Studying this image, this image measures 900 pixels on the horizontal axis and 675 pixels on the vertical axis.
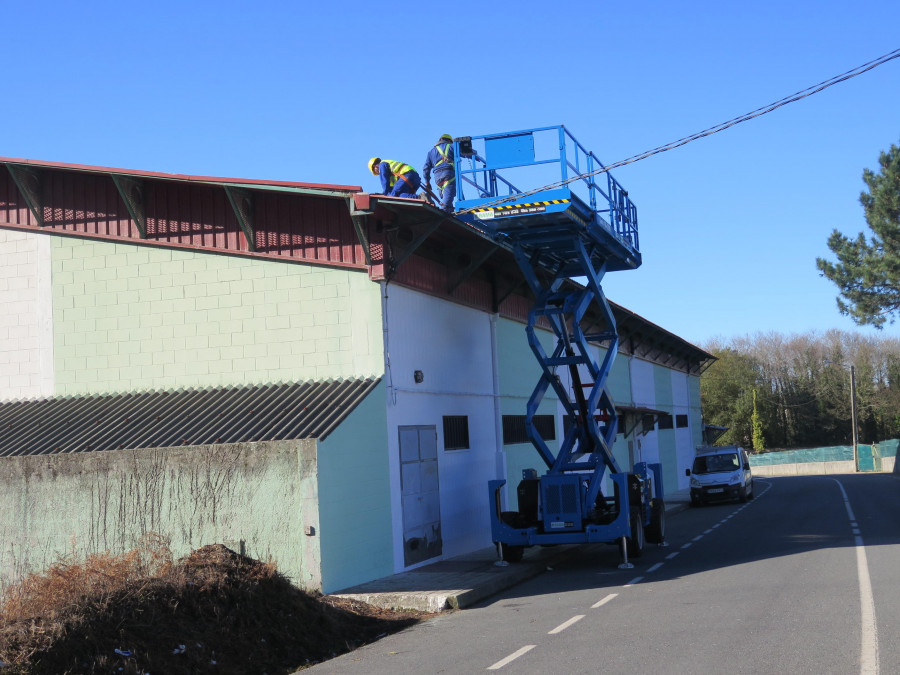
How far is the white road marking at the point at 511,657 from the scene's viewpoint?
28.0ft

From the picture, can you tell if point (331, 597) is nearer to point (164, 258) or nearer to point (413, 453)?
point (413, 453)

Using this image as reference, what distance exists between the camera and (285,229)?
654 inches

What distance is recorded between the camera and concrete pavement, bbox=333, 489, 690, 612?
12750 mm

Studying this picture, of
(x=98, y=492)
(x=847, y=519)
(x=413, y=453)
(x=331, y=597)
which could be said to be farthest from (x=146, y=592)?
(x=847, y=519)

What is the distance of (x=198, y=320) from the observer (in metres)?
17.1

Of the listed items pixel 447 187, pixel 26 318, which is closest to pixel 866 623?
pixel 447 187

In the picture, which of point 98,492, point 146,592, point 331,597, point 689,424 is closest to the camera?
point 146,592

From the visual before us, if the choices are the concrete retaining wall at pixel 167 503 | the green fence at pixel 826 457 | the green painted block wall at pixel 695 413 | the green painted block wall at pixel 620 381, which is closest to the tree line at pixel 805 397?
the green fence at pixel 826 457

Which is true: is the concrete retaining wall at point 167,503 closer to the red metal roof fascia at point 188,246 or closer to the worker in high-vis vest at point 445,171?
the red metal roof fascia at point 188,246

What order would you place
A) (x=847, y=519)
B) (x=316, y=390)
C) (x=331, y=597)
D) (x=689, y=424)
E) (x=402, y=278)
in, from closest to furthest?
1. (x=331, y=597)
2. (x=316, y=390)
3. (x=402, y=278)
4. (x=847, y=519)
5. (x=689, y=424)

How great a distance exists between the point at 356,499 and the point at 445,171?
240 inches

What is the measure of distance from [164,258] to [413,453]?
19.5 ft

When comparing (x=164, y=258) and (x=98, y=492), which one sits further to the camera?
(x=164, y=258)

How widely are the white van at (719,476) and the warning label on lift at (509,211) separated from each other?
59.5ft
